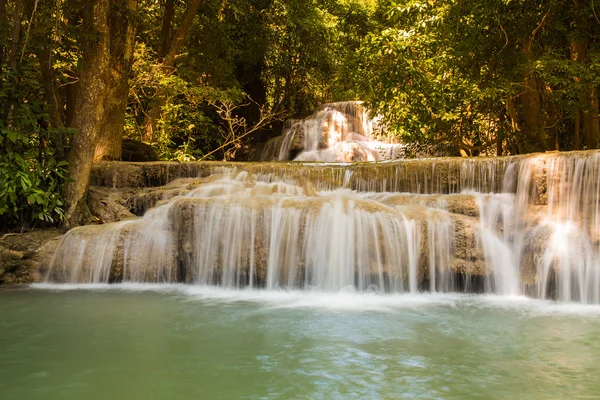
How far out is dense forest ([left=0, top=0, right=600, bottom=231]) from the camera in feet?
29.1

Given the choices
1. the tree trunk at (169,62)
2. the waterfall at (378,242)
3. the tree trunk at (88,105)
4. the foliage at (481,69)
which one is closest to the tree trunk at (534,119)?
the foliage at (481,69)

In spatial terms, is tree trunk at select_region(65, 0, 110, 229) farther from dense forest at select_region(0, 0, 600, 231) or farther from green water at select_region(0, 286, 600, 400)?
green water at select_region(0, 286, 600, 400)

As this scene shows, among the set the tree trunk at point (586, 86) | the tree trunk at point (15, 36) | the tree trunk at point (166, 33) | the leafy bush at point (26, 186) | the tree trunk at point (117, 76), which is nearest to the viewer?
the leafy bush at point (26, 186)

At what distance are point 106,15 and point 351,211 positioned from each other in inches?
224

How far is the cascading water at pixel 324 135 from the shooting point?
16641mm

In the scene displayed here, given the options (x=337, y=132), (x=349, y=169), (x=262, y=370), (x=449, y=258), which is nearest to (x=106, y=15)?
(x=349, y=169)

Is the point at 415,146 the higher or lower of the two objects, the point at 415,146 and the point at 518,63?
the lower

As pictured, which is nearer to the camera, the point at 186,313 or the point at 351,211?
the point at 186,313

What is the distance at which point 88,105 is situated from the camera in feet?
31.1

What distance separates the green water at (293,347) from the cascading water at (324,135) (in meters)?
10.2

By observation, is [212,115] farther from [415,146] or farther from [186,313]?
[186,313]

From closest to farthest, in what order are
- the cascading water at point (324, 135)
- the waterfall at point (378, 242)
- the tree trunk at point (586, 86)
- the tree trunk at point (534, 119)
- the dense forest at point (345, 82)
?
1. the waterfall at point (378, 242)
2. the dense forest at point (345, 82)
3. the tree trunk at point (586, 86)
4. the tree trunk at point (534, 119)
5. the cascading water at point (324, 135)

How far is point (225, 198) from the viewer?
315 inches

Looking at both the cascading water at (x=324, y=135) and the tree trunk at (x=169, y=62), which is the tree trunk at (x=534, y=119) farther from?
the tree trunk at (x=169, y=62)
